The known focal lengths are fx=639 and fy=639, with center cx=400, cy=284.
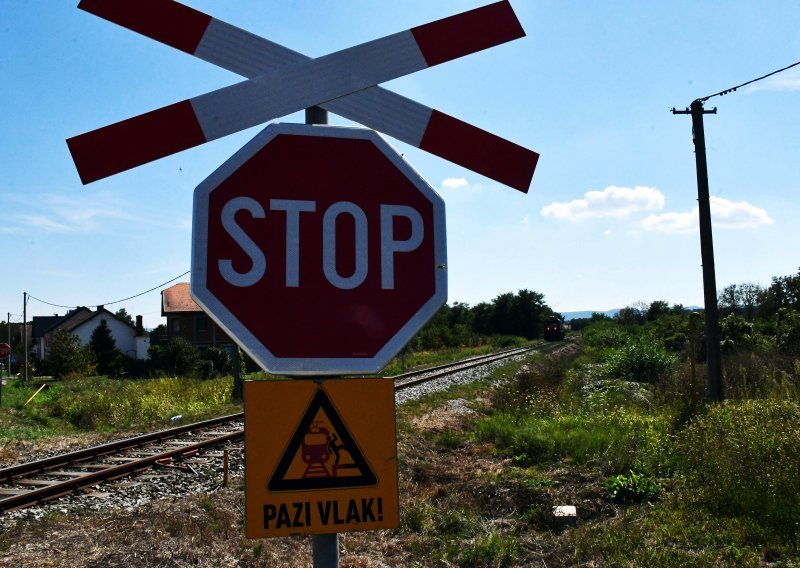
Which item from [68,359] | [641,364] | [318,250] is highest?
[318,250]

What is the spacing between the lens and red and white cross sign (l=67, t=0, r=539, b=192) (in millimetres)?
1586

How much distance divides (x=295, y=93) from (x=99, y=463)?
31.9 feet

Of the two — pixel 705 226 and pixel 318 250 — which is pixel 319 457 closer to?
pixel 318 250

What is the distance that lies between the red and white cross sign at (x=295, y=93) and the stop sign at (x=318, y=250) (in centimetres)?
11

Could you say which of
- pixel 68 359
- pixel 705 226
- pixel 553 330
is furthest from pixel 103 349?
pixel 705 226

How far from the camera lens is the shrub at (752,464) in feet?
18.8

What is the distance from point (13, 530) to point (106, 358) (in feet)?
142

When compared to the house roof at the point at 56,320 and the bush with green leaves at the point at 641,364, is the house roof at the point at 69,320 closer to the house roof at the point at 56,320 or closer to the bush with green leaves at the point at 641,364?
the house roof at the point at 56,320

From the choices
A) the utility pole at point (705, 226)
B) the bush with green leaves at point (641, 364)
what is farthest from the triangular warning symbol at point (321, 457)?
the bush with green leaves at point (641, 364)

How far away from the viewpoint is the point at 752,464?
20.4ft

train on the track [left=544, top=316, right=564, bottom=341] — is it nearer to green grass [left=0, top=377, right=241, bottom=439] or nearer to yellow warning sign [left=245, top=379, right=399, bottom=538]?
green grass [left=0, top=377, right=241, bottom=439]

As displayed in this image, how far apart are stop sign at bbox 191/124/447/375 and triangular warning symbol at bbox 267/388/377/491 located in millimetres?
108

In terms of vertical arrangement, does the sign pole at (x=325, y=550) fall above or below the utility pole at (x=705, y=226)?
below

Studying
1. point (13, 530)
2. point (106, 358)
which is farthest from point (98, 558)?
point (106, 358)
